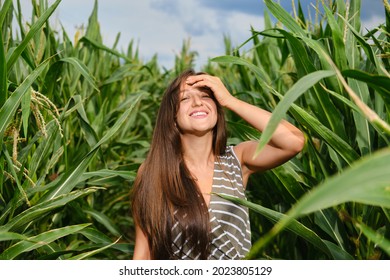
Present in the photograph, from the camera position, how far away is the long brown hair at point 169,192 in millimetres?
1241

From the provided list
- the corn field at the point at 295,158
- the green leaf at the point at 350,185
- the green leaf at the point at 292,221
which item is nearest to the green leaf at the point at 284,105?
the corn field at the point at 295,158

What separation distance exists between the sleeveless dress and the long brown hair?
0.02 m

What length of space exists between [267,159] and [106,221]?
0.74m

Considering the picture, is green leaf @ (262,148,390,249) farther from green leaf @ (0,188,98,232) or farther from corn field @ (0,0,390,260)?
green leaf @ (0,188,98,232)

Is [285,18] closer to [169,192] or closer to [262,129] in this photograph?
[262,129]

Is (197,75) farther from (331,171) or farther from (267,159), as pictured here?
(331,171)

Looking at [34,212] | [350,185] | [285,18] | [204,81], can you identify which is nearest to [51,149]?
[34,212]

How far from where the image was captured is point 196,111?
4.25 ft

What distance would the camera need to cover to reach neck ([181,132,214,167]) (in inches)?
53.4

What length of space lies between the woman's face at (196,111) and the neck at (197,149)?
3cm

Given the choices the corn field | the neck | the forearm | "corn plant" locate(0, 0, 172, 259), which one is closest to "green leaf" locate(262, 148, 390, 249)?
the corn field

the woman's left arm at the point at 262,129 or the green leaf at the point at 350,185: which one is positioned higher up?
the woman's left arm at the point at 262,129

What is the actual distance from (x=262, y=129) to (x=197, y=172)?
22 cm

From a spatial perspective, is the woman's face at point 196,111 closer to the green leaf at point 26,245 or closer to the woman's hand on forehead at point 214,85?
the woman's hand on forehead at point 214,85
